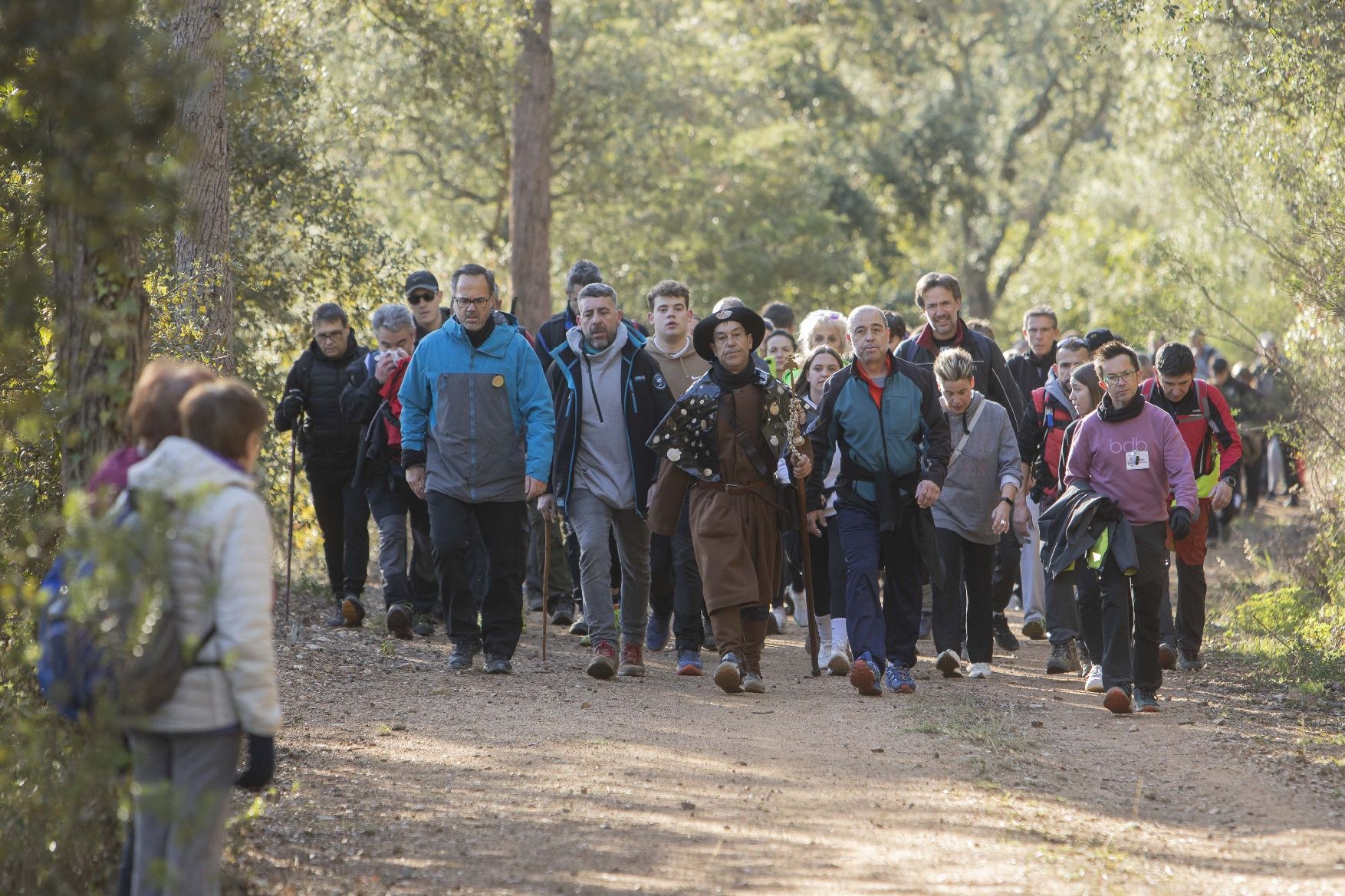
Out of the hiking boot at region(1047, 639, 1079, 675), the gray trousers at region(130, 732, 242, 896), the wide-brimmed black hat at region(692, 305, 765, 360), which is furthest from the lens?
the hiking boot at region(1047, 639, 1079, 675)

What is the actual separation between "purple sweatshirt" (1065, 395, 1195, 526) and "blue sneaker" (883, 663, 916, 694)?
1.58 meters

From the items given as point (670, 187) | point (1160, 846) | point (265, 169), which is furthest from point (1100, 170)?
point (1160, 846)

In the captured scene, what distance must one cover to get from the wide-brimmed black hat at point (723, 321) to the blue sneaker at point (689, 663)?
6.41 ft

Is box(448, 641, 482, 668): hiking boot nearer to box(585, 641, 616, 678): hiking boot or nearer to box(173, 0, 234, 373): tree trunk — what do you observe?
box(585, 641, 616, 678): hiking boot

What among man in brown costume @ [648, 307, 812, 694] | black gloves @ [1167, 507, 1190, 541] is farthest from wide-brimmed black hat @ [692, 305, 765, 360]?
black gloves @ [1167, 507, 1190, 541]

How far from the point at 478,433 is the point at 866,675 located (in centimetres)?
271

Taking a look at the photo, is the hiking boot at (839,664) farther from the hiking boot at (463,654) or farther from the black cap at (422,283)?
the black cap at (422,283)

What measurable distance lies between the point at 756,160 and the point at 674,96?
225 cm

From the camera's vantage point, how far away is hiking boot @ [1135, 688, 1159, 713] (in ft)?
30.1

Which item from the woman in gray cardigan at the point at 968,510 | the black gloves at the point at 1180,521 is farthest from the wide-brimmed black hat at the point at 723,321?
the black gloves at the point at 1180,521

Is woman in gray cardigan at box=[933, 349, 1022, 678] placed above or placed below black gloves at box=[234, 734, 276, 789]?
above

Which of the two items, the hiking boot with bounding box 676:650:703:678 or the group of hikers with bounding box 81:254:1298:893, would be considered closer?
the group of hikers with bounding box 81:254:1298:893

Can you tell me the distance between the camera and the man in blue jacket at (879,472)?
9320 mm

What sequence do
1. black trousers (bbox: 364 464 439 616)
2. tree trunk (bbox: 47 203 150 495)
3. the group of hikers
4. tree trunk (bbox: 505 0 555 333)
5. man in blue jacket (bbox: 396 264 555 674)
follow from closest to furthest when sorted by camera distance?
tree trunk (bbox: 47 203 150 495), the group of hikers, man in blue jacket (bbox: 396 264 555 674), black trousers (bbox: 364 464 439 616), tree trunk (bbox: 505 0 555 333)
